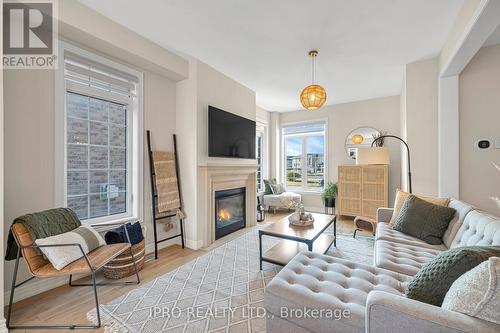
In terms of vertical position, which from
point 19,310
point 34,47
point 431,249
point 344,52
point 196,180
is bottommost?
point 19,310

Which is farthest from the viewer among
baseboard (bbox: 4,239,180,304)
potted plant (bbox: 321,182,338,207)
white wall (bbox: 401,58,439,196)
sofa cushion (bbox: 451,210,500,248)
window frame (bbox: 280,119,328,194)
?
window frame (bbox: 280,119,328,194)

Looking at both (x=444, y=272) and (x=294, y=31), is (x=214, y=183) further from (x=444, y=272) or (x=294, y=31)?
(x=444, y=272)

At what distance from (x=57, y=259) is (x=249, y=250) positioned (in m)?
2.06

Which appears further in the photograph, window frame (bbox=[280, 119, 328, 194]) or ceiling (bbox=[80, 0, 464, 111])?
window frame (bbox=[280, 119, 328, 194])

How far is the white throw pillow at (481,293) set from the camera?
853mm

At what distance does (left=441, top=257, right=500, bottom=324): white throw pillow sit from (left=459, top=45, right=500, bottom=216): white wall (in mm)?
2677

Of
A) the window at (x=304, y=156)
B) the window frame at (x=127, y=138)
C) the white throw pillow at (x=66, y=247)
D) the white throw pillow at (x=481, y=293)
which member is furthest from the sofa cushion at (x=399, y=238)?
the window at (x=304, y=156)

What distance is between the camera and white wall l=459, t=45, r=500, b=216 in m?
2.77

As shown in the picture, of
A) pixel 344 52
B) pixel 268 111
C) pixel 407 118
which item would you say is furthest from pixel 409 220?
pixel 268 111

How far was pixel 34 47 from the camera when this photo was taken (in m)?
2.13

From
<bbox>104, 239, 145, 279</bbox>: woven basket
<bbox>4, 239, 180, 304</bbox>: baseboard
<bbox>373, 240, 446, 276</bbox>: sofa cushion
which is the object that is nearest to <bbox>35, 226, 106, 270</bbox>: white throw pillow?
<bbox>104, 239, 145, 279</bbox>: woven basket

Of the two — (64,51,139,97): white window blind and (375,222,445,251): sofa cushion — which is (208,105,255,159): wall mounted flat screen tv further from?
(375,222,445,251): sofa cushion

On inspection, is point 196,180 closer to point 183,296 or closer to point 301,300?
point 183,296

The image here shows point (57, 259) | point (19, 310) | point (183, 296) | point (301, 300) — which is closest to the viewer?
point (301, 300)
